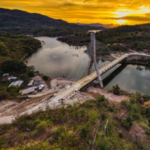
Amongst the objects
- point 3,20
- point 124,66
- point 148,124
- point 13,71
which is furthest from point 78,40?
point 3,20

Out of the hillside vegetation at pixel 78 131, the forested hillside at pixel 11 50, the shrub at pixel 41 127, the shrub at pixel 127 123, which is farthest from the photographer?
the forested hillside at pixel 11 50

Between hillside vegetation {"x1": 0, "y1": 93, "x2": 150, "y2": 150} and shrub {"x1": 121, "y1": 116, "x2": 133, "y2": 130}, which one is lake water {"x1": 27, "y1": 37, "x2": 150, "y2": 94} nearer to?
hillside vegetation {"x1": 0, "y1": 93, "x2": 150, "y2": 150}

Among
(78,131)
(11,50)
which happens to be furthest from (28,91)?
(11,50)

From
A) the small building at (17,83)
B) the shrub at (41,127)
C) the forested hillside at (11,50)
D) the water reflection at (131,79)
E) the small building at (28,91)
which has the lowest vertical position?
the water reflection at (131,79)

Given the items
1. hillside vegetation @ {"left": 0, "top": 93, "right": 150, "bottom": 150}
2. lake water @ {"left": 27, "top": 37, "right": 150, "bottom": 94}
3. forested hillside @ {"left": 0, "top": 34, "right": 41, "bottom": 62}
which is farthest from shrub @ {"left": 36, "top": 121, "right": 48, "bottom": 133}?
forested hillside @ {"left": 0, "top": 34, "right": 41, "bottom": 62}

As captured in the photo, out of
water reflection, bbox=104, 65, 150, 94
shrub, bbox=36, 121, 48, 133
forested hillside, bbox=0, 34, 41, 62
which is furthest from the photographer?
forested hillside, bbox=0, 34, 41, 62

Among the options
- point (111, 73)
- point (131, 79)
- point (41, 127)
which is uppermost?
point (41, 127)

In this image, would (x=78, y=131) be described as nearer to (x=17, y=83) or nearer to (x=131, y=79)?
(x=17, y=83)

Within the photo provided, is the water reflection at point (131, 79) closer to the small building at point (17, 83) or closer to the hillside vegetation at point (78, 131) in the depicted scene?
the hillside vegetation at point (78, 131)

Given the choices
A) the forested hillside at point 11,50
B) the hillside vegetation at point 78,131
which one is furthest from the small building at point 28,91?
the forested hillside at point 11,50
